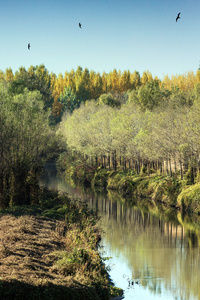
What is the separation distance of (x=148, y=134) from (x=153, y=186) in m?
7.67

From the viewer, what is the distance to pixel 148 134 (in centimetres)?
4797

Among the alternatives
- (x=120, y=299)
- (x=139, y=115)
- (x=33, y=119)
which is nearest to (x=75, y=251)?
(x=120, y=299)

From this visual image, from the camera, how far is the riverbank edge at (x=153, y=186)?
34719 millimetres

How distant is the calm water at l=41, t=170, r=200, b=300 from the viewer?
621 inches

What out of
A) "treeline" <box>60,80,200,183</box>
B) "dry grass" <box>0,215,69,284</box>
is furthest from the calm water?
"treeline" <box>60,80,200,183</box>

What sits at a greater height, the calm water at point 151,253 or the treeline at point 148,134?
the treeline at point 148,134

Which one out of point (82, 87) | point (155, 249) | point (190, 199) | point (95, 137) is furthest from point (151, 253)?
point (82, 87)

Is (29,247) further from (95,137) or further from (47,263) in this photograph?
(95,137)

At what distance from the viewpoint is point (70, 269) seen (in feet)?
44.2

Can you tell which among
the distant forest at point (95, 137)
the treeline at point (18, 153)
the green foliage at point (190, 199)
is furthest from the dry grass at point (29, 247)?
the green foliage at point (190, 199)

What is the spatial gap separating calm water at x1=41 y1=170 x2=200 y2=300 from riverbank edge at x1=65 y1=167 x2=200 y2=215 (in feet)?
7.10

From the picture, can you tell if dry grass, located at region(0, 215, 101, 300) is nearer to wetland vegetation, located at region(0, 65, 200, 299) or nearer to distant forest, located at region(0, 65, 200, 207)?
wetland vegetation, located at region(0, 65, 200, 299)

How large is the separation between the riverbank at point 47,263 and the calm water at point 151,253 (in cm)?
166

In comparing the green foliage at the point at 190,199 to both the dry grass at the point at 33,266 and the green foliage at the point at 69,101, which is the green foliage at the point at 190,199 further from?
the green foliage at the point at 69,101
